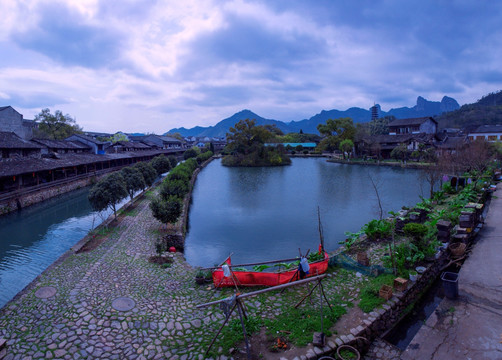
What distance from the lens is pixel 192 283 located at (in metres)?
9.30

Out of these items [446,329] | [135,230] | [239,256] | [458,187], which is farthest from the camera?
[458,187]

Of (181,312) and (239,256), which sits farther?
(239,256)

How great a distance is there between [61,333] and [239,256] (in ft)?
25.8

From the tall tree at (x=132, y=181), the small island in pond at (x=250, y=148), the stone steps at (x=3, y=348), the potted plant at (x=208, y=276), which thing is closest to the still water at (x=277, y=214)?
the potted plant at (x=208, y=276)

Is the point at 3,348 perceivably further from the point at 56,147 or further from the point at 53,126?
the point at 53,126

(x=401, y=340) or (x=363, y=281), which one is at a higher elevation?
(x=363, y=281)

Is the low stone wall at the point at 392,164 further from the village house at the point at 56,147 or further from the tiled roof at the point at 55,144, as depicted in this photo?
the tiled roof at the point at 55,144

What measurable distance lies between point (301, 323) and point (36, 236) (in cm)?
1731

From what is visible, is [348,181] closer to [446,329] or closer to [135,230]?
[135,230]

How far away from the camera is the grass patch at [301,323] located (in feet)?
20.8

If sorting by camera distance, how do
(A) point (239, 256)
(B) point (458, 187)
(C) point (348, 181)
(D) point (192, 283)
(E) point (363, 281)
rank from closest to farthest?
(E) point (363, 281)
(D) point (192, 283)
(A) point (239, 256)
(B) point (458, 187)
(C) point (348, 181)

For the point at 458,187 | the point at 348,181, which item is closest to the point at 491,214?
the point at 458,187

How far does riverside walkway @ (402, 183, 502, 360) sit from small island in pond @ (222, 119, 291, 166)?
47982 mm

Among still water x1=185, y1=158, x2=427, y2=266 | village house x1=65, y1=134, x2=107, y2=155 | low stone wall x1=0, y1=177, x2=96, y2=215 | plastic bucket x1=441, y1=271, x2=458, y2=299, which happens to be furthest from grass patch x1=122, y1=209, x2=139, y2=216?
village house x1=65, y1=134, x2=107, y2=155
